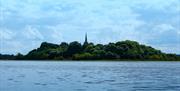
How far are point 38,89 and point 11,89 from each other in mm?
2654

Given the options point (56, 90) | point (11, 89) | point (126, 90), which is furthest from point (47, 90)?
point (126, 90)

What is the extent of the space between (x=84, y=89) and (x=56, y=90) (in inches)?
115

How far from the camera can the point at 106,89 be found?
147 ft

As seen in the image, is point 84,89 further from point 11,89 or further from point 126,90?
point 11,89

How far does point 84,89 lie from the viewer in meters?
44.7

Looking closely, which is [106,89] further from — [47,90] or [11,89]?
[11,89]

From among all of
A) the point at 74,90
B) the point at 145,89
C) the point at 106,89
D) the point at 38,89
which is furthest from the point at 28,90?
the point at 145,89

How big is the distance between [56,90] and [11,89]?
181 inches

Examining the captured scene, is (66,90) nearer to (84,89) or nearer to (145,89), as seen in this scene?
(84,89)

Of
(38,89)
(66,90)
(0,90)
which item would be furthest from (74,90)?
(0,90)

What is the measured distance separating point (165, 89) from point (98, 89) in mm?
6748

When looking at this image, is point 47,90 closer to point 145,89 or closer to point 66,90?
point 66,90

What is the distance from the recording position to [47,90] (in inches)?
1721

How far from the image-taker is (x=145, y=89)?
45.4 meters
